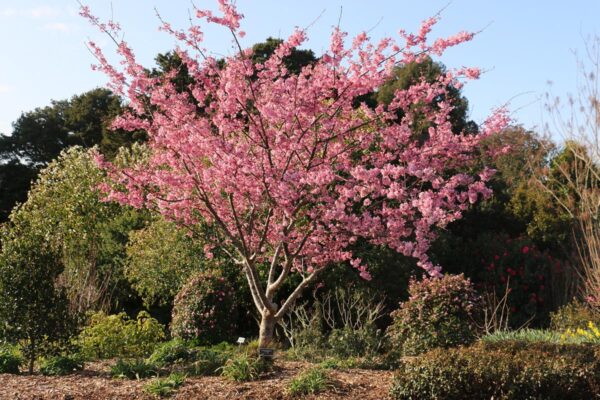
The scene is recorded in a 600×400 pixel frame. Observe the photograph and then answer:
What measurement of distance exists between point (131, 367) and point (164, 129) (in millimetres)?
2537

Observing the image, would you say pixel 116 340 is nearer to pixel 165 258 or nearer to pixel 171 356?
pixel 171 356

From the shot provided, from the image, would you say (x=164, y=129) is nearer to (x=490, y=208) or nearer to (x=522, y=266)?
(x=522, y=266)

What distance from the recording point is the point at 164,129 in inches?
272

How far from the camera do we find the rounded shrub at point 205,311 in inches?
404

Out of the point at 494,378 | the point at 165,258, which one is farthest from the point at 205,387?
the point at 165,258

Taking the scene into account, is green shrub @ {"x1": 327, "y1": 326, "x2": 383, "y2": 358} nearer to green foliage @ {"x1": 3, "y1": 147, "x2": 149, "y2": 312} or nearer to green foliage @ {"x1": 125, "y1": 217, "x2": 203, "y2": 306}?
green foliage @ {"x1": 125, "y1": 217, "x2": 203, "y2": 306}

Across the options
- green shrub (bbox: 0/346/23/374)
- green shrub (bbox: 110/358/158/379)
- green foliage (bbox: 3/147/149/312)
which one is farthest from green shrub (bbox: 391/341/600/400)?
green foliage (bbox: 3/147/149/312)

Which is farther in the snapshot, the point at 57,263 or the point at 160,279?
the point at 160,279

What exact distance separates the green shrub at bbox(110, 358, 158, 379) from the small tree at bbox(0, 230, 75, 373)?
3.83ft

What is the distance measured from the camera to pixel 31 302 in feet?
25.0

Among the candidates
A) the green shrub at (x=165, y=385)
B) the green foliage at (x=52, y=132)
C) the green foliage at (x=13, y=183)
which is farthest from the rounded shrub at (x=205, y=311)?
the green foliage at (x=52, y=132)

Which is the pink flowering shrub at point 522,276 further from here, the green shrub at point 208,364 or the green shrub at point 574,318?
the green shrub at point 208,364

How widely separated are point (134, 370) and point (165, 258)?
5.86 metres

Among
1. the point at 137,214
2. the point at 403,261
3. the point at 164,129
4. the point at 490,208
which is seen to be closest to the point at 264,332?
the point at 164,129
